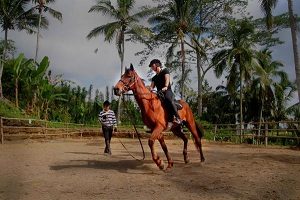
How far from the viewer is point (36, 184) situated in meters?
7.51

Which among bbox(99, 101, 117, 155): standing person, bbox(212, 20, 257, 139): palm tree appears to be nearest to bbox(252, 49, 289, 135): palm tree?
bbox(212, 20, 257, 139): palm tree

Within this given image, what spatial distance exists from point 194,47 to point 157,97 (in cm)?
2779

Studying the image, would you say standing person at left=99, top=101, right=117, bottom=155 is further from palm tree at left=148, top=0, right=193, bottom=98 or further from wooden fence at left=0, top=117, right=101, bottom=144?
palm tree at left=148, top=0, right=193, bottom=98

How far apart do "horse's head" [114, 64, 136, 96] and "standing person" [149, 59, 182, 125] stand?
0.70 m

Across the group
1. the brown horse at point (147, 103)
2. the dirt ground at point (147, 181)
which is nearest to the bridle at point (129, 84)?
the brown horse at point (147, 103)

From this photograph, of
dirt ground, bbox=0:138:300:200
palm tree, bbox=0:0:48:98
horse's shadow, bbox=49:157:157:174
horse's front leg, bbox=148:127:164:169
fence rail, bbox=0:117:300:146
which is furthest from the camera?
palm tree, bbox=0:0:48:98

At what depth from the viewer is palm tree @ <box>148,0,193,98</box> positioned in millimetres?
34969

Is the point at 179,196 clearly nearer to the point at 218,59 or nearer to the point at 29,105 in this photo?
the point at 29,105

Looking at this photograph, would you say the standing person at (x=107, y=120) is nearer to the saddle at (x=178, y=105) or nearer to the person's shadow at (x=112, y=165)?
the person's shadow at (x=112, y=165)

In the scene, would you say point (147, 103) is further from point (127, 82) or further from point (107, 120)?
point (107, 120)

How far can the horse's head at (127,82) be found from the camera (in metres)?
8.78

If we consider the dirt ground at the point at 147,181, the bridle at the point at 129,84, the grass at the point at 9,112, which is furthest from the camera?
the grass at the point at 9,112

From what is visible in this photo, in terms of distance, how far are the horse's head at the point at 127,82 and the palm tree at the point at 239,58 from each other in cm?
2656

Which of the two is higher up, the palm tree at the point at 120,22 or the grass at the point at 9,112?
the palm tree at the point at 120,22
